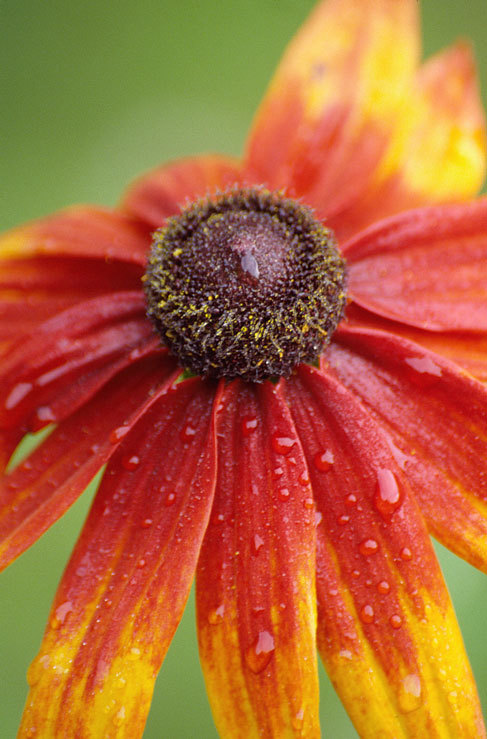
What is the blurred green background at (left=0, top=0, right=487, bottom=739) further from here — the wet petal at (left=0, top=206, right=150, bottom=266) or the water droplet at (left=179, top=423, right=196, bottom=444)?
the water droplet at (left=179, top=423, right=196, bottom=444)

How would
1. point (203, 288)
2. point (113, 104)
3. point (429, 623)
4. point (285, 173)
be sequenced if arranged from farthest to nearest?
1. point (113, 104)
2. point (285, 173)
3. point (203, 288)
4. point (429, 623)

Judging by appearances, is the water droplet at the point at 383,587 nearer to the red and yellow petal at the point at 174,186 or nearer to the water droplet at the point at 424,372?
the water droplet at the point at 424,372

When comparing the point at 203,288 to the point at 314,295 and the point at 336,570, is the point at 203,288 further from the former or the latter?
the point at 336,570

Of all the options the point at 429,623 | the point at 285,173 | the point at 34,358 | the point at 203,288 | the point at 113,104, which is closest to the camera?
the point at 429,623

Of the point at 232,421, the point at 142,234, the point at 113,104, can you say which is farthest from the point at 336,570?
the point at 113,104

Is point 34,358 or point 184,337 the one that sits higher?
point 34,358

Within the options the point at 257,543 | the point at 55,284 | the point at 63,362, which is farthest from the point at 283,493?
the point at 55,284

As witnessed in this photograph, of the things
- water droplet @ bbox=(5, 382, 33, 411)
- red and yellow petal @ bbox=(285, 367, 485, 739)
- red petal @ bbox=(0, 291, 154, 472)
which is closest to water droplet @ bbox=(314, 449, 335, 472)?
red and yellow petal @ bbox=(285, 367, 485, 739)
